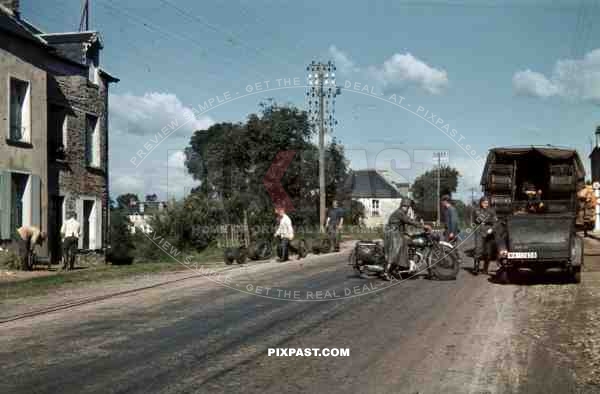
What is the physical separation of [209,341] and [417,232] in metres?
8.04

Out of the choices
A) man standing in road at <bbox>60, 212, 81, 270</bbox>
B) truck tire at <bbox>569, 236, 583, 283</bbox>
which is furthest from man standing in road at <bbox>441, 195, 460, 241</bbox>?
man standing in road at <bbox>60, 212, 81, 270</bbox>

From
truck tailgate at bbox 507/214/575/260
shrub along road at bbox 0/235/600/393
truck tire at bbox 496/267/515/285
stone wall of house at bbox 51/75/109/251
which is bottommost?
shrub along road at bbox 0/235/600/393

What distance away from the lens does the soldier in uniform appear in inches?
572

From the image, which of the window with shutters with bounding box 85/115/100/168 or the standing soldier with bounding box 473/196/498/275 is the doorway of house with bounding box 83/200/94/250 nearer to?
the window with shutters with bounding box 85/115/100/168

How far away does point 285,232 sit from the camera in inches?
835

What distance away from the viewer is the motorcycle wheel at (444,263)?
15.2 metres

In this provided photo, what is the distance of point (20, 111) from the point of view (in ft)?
72.6

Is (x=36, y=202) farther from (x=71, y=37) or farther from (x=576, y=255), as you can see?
(x=576, y=255)

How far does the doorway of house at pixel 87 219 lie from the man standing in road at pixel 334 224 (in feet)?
29.9

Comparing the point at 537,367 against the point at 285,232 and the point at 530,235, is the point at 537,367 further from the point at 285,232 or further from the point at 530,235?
the point at 285,232

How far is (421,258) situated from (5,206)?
1254 cm

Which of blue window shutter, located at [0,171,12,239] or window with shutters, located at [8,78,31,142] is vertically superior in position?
window with shutters, located at [8,78,31,142]

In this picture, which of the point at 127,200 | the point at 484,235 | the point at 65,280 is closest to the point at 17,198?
the point at 65,280

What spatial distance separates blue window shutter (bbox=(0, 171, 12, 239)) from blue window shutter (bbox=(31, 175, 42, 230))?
1.20 metres
